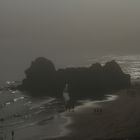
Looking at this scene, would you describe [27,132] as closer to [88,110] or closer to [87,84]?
[88,110]

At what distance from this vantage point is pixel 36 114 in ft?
202

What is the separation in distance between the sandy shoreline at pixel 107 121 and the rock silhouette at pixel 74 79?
15.1 meters

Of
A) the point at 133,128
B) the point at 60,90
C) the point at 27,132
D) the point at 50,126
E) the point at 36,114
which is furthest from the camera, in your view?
the point at 60,90

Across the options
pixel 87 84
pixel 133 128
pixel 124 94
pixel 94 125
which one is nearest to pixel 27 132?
pixel 94 125

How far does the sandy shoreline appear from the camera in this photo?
45.0 meters

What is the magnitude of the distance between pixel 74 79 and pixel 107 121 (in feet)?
110

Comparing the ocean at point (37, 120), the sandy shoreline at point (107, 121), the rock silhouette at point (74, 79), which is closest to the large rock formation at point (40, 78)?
the rock silhouette at point (74, 79)

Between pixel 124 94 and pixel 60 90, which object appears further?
pixel 60 90

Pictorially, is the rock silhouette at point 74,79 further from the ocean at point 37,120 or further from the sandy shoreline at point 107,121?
the sandy shoreline at point 107,121

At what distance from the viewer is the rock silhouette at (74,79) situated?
8506 centimetres

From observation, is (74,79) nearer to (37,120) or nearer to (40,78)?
(40,78)

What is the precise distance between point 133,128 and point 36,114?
19.7 metres

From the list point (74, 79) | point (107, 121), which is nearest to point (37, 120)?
point (107, 121)

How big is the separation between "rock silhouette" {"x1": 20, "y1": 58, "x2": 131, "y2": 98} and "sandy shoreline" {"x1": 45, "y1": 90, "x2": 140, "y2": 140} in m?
15.1
